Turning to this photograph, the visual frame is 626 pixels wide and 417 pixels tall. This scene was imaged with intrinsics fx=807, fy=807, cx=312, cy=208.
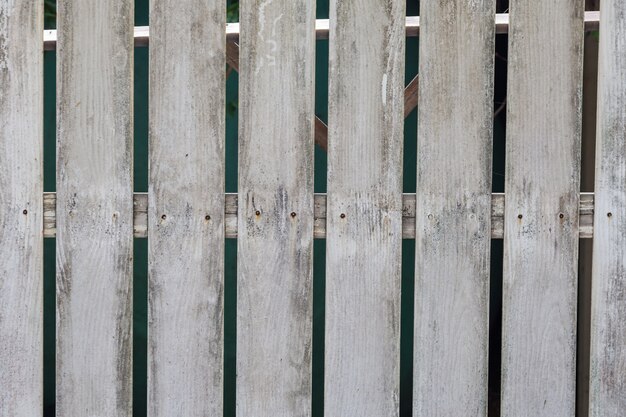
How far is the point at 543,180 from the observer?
6.50 feet

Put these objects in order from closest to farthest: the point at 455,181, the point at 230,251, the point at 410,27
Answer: the point at 455,181 → the point at 410,27 → the point at 230,251

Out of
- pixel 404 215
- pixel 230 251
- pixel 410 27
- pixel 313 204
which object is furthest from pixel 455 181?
pixel 230 251

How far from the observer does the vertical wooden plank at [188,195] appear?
1982mm

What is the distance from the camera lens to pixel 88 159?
200 cm

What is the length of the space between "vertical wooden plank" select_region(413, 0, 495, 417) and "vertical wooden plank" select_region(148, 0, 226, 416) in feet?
1.64

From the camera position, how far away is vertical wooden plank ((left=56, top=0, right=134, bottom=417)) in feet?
6.54

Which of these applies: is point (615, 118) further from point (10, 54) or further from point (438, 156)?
point (10, 54)

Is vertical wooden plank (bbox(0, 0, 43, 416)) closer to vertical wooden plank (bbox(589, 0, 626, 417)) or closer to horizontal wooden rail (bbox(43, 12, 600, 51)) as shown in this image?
horizontal wooden rail (bbox(43, 12, 600, 51))

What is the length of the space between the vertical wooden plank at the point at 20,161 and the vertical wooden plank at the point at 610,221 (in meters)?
1.40

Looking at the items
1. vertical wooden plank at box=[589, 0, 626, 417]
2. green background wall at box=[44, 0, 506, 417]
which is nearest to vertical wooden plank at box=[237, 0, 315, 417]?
vertical wooden plank at box=[589, 0, 626, 417]

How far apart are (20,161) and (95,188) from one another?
207mm

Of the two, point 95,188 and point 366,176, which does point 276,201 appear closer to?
point 366,176

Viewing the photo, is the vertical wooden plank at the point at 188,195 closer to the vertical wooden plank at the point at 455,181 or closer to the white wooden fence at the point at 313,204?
the white wooden fence at the point at 313,204

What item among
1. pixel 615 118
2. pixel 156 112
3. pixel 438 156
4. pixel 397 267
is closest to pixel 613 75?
pixel 615 118
